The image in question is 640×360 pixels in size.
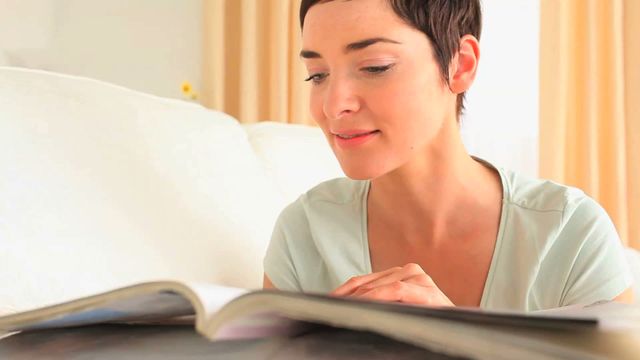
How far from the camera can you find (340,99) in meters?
1.11

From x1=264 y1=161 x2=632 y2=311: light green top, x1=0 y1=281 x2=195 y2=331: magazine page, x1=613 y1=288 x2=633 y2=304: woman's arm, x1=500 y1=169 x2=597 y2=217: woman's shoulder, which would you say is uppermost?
x1=0 y1=281 x2=195 y2=331: magazine page

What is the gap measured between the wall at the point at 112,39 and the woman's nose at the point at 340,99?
169 cm

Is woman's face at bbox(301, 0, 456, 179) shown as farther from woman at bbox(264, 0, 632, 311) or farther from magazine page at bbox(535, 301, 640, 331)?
magazine page at bbox(535, 301, 640, 331)

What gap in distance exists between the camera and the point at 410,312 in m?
0.45

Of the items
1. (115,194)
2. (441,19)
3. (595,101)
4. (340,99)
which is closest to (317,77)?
(340,99)

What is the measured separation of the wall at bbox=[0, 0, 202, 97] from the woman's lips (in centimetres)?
170

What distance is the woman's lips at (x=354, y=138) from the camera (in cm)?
112

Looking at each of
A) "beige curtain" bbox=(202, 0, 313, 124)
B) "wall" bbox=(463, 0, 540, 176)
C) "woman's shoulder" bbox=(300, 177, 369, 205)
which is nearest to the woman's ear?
"woman's shoulder" bbox=(300, 177, 369, 205)

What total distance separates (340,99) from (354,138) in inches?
2.4

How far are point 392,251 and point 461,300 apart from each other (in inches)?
5.5

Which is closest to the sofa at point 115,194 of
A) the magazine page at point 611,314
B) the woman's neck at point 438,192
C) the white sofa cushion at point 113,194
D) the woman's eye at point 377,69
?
the white sofa cushion at point 113,194

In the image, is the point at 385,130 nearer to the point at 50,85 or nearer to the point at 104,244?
the point at 104,244

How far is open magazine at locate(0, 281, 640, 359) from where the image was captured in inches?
16.9

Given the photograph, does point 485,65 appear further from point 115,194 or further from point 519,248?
point 115,194
